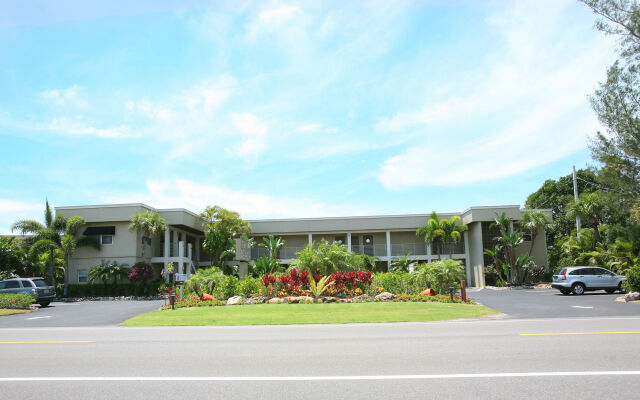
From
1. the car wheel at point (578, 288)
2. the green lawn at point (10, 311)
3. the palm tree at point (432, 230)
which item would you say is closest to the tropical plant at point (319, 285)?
the car wheel at point (578, 288)

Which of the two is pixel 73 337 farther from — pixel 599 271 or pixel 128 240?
pixel 599 271

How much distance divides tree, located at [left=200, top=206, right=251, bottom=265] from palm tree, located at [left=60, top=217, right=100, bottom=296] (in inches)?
309

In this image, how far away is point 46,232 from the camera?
30688 mm

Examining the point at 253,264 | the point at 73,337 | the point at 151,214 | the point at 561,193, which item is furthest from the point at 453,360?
the point at 561,193

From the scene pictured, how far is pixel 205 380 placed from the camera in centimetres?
604

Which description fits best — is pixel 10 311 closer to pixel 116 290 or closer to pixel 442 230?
pixel 116 290

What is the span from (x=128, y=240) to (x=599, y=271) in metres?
29.8

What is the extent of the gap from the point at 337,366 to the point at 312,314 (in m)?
9.47

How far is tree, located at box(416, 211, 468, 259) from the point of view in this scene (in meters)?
36.1

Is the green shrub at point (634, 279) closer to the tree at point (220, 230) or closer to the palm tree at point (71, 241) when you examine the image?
the tree at point (220, 230)

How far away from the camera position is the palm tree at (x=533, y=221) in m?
34.5

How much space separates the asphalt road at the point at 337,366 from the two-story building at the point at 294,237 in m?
22.9

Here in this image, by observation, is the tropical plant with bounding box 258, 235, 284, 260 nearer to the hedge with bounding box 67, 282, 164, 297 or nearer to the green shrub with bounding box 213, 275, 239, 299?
the hedge with bounding box 67, 282, 164, 297

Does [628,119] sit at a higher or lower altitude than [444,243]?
higher
